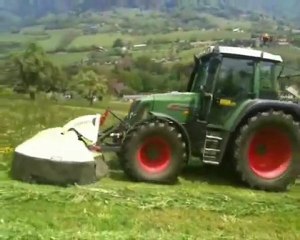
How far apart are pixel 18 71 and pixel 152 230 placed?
5980cm

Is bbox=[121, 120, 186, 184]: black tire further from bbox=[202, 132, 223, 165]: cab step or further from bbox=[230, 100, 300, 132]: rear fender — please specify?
bbox=[230, 100, 300, 132]: rear fender

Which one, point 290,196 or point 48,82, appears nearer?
point 290,196

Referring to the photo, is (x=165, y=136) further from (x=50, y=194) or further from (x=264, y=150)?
(x=50, y=194)

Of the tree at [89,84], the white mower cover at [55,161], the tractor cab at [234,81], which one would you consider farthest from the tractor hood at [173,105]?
the tree at [89,84]

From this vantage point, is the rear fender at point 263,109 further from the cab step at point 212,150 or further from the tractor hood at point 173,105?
the tractor hood at point 173,105

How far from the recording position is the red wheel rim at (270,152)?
9.50 metres

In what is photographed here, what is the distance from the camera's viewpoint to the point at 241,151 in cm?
926

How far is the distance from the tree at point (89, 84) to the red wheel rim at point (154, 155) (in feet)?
Result: 183

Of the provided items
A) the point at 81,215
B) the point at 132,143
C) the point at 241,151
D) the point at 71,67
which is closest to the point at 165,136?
the point at 132,143

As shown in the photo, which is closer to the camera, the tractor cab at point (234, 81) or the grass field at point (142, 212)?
the grass field at point (142, 212)

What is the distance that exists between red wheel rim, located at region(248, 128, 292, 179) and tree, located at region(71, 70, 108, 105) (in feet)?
183

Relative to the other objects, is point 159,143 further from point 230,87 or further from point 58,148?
point 58,148

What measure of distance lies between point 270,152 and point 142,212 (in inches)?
131

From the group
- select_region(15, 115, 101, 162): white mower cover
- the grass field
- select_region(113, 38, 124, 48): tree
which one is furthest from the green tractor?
select_region(113, 38, 124, 48): tree
